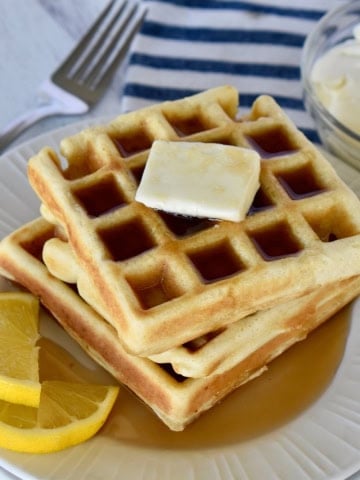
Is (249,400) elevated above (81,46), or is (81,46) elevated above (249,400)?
(81,46)

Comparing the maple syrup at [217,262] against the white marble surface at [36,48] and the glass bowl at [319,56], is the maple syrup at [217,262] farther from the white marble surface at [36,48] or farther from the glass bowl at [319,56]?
the white marble surface at [36,48]

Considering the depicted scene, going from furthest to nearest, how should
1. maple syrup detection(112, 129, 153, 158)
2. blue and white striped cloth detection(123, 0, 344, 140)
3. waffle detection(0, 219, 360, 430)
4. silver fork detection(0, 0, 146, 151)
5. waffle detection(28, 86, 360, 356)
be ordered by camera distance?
blue and white striped cloth detection(123, 0, 344, 140)
silver fork detection(0, 0, 146, 151)
maple syrup detection(112, 129, 153, 158)
waffle detection(0, 219, 360, 430)
waffle detection(28, 86, 360, 356)

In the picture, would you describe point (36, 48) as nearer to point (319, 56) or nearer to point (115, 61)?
point (115, 61)

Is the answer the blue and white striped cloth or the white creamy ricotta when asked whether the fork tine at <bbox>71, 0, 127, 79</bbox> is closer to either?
the blue and white striped cloth

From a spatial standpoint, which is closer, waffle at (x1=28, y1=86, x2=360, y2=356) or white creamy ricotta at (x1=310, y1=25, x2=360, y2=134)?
waffle at (x1=28, y1=86, x2=360, y2=356)

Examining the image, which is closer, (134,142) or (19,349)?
(19,349)

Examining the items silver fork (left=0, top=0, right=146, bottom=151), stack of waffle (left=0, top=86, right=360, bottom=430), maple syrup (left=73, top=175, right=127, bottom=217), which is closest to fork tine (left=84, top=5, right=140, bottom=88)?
silver fork (left=0, top=0, right=146, bottom=151)

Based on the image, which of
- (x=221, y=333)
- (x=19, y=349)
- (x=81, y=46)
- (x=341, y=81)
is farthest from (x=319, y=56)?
(x=19, y=349)
